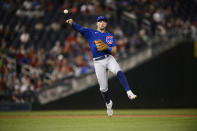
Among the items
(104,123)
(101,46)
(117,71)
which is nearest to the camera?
(117,71)

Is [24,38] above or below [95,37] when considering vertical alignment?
below

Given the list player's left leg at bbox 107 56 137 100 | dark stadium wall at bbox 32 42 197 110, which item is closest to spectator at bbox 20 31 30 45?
dark stadium wall at bbox 32 42 197 110

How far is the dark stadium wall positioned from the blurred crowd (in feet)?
2.83

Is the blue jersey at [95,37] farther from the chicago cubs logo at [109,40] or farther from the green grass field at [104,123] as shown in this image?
the green grass field at [104,123]

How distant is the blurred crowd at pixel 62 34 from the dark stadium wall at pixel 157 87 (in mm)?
864

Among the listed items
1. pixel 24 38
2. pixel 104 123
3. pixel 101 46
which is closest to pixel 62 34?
pixel 24 38

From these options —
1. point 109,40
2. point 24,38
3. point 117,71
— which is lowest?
point 24,38

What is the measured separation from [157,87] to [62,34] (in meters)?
5.97

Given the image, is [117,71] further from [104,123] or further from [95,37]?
[104,123]

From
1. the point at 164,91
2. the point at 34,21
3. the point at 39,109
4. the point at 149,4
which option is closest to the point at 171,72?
the point at 164,91

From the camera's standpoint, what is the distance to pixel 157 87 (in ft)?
56.7

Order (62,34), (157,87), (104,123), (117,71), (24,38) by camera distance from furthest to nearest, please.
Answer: (62,34) → (24,38) → (157,87) → (104,123) → (117,71)

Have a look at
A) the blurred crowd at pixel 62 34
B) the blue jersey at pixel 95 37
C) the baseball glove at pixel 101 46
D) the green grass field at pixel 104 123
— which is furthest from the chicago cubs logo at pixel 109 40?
the blurred crowd at pixel 62 34

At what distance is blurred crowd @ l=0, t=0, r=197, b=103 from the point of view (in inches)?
686
